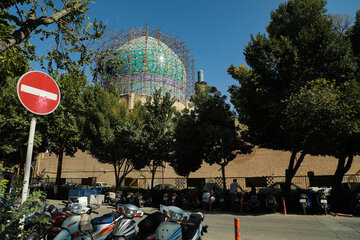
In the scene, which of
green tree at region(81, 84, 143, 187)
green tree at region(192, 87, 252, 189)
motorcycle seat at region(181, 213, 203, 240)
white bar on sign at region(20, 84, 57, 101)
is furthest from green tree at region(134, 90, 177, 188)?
white bar on sign at region(20, 84, 57, 101)

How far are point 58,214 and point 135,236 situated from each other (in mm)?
2227

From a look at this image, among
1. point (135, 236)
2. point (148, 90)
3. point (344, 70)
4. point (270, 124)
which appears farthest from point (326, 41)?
Answer: point (148, 90)

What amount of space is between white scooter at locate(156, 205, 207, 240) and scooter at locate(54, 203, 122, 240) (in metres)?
1.19

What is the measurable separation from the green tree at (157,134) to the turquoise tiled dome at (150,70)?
747 inches

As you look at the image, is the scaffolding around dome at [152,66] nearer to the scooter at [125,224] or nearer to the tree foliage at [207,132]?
the tree foliage at [207,132]

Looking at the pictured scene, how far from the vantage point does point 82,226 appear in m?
5.39

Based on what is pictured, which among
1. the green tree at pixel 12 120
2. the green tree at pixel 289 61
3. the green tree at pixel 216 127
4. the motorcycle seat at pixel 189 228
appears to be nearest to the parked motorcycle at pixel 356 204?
the green tree at pixel 289 61

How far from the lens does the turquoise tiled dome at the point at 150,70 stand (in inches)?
1542

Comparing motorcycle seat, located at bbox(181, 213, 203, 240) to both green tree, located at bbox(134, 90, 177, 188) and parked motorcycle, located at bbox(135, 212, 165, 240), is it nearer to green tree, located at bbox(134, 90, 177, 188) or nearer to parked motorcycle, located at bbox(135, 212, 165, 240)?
parked motorcycle, located at bbox(135, 212, 165, 240)

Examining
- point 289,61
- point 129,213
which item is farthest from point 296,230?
point 289,61

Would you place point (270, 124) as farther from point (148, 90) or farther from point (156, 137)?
point (148, 90)

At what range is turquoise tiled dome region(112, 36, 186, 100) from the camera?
128ft

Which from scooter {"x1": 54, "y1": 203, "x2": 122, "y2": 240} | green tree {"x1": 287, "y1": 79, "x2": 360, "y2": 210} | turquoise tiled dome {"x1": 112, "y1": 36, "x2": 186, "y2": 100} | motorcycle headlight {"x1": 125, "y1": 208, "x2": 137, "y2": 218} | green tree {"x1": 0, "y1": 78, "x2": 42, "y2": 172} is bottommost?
scooter {"x1": 54, "y1": 203, "x2": 122, "y2": 240}

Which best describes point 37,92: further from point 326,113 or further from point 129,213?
point 326,113
